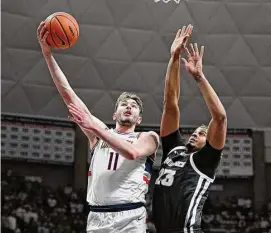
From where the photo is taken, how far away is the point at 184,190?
14.8ft

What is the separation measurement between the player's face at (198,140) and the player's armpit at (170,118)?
204 millimetres

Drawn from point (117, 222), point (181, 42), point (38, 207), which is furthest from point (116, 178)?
point (38, 207)

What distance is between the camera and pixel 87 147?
499 inches

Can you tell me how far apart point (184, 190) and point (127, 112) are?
83 cm

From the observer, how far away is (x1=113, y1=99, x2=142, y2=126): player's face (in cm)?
432

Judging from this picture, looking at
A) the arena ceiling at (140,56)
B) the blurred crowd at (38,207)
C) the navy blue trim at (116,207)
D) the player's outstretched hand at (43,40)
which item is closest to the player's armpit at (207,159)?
the navy blue trim at (116,207)

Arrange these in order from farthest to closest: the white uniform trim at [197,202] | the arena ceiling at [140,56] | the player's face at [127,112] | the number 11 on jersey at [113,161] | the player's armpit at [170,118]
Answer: the arena ceiling at [140,56], the player's armpit at [170,118], the white uniform trim at [197,202], the player's face at [127,112], the number 11 on jersey at [113,161]

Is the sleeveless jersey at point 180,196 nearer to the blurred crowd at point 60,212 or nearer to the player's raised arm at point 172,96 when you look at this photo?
the player's raised arm at point 172,96

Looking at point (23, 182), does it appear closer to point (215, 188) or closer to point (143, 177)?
point (215, 188)

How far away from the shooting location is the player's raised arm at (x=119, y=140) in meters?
3.71

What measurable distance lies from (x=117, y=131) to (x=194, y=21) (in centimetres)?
865

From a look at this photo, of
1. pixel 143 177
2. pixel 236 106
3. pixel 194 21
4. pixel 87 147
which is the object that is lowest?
pixel 143 177

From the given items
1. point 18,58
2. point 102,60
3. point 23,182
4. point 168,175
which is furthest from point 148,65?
point 168,175

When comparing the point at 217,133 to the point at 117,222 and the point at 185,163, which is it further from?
the point at 117,222
